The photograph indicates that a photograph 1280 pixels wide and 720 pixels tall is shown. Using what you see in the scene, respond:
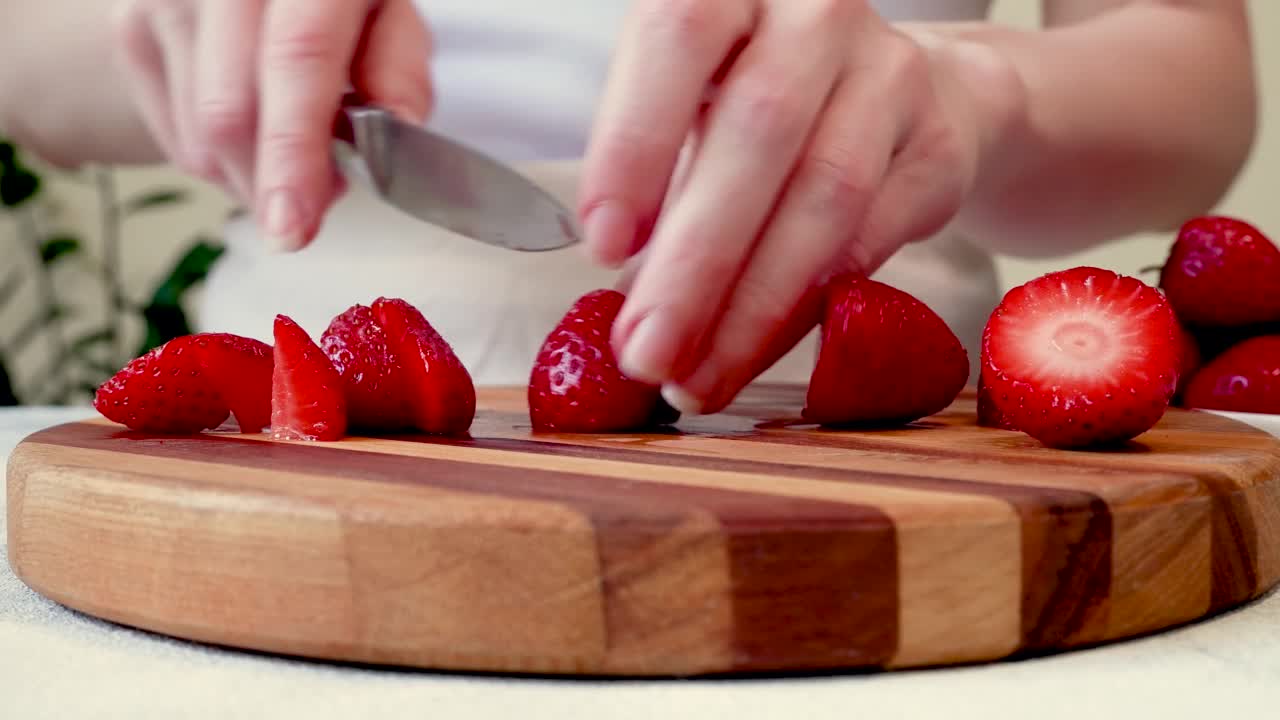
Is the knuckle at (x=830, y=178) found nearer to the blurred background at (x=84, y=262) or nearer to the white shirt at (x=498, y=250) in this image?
the white shirt at (x=498, y=250)

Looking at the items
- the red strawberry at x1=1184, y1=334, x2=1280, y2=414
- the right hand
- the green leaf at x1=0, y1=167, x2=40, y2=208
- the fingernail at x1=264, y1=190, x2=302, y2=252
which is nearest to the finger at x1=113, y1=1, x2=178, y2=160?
the right hand

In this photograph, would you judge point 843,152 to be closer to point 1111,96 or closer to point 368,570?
point 368,570

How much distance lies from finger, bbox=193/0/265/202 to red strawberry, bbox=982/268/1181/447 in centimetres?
55

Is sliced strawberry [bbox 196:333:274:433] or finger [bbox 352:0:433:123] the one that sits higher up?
finger [bbox 352:0:433:123]

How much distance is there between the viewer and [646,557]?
0.56 meters

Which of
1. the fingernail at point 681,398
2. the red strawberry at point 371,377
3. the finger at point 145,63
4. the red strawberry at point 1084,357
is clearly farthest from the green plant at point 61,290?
the red strawberry at point 1084,357

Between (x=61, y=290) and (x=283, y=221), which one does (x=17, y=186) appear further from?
(x=283, y=221)

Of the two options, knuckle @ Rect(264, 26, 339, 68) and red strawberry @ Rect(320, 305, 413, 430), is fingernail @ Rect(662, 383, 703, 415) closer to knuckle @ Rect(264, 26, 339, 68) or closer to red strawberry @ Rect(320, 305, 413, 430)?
red strawberry @ Rect(320, 305, 413, 430)

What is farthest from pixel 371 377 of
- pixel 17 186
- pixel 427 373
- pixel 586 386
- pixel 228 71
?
pixel 17 186

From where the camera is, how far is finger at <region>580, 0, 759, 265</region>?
825 millimetres

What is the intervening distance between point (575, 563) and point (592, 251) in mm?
314

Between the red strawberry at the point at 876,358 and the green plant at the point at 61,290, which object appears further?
the green plant at the point at 61,290

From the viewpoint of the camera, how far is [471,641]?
57 cm

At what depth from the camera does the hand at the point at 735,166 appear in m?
0.83
